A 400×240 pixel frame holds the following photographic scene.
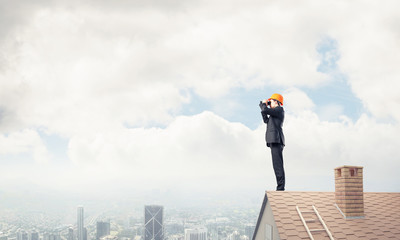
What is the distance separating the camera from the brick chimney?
11359mm

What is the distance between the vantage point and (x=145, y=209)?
6353 centimetres

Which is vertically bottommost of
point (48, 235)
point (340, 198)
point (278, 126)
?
point (48, 235)

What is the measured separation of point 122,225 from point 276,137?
67876mm

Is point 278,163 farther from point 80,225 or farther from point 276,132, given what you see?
point 80,225

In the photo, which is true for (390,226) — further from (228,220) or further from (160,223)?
(160,223)

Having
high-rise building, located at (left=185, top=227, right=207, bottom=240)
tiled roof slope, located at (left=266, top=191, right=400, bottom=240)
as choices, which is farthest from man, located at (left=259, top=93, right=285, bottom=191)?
high-rise building, located at (left=185, top=227, right=207, bottom=240)

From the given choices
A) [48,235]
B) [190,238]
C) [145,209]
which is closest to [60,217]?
[48,235]

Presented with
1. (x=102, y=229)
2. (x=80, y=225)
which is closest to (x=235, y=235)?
(x=102, y=229)

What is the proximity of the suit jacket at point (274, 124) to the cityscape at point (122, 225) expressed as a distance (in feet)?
146

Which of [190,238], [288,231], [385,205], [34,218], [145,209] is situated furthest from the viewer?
[34,218]

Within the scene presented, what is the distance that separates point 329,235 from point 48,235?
67700mm

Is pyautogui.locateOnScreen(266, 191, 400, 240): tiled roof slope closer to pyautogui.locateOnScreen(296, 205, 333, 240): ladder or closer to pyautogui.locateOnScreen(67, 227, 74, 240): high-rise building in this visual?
pyautogui.locateOnScreen(296, 205, 333, 240): ladder

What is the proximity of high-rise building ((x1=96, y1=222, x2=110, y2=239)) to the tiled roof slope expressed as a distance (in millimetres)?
59697

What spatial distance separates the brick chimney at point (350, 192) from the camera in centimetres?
1136
